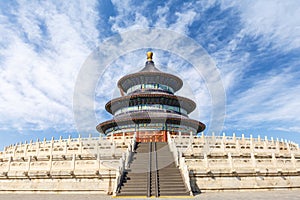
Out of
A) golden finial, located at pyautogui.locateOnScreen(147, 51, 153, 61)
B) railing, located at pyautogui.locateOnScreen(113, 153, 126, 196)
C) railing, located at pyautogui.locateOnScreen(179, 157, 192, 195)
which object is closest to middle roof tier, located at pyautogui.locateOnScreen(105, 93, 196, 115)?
golden finial, located at pyautogui.locateOnScreen(147, 51, 153, 61)

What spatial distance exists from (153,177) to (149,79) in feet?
99.1

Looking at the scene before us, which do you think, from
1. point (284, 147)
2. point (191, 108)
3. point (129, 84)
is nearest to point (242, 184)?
point (284, 147)

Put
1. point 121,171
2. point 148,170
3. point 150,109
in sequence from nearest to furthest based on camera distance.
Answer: point 121,171 < point 148,170 < point 150,109

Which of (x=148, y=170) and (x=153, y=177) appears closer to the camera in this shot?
(x=153, y=177)

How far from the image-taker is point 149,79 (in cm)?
4331

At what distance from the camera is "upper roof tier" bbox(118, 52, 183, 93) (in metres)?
42.9

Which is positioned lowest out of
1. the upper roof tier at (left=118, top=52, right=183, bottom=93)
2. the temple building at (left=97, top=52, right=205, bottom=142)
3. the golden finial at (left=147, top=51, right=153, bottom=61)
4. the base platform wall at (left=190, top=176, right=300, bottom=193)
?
the base platform wall at (left=190, top=176, right=300, bottom=193)

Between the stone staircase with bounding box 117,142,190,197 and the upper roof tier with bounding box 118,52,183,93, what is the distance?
25.6m

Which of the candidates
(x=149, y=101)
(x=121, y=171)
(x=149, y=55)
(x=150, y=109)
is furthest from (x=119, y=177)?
(x=149, y=55)

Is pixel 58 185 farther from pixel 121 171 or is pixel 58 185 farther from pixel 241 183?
pixel 241 183

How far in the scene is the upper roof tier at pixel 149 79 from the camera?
42.9 m

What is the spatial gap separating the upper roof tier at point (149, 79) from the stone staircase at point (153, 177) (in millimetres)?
25632

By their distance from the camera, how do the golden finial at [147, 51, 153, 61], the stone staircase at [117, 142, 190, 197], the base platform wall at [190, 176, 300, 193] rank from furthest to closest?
1. the golden finial at [147, 51, 153, 61]
2. the base platform wall at [190, 176, 300, 193]
3. the stone staircase at [117, 142, 190, 197]

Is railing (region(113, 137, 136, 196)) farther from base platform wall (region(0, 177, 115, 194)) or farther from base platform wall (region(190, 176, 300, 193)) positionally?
base platform wall (region(190, 176, 300, 193))
